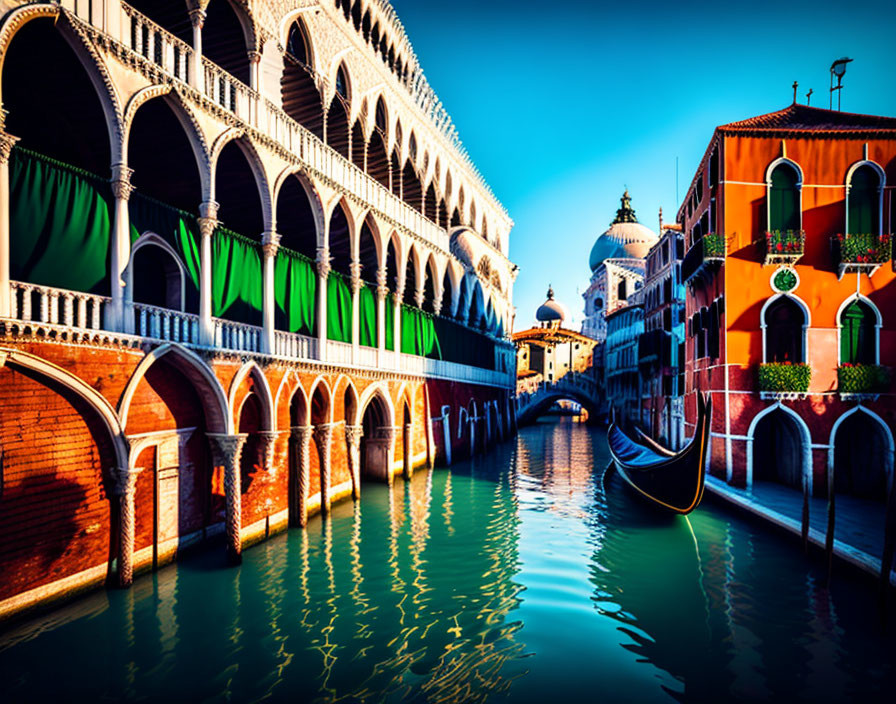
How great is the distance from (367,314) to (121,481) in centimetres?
582

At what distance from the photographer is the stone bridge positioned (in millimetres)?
28328

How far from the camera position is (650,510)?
981cm

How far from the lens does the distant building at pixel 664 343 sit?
1573 cm

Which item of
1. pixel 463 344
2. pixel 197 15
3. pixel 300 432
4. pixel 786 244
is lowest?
pixel 300 432

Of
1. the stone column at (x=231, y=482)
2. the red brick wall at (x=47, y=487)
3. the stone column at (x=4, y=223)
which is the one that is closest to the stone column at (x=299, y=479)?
the stone column at (x=231, y=482)

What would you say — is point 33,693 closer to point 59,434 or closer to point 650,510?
point 59,434

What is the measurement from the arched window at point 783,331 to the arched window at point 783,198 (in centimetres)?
136

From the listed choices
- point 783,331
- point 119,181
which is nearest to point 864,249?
point 783,331

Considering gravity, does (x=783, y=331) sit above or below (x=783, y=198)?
below

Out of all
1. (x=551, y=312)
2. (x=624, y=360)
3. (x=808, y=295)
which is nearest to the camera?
(x=808, y=295)

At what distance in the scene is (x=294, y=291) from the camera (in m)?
8.34

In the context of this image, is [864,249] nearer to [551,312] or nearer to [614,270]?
[614,270]

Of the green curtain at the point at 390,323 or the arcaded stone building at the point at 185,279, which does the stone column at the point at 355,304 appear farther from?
the green curtain at the point at 390,323

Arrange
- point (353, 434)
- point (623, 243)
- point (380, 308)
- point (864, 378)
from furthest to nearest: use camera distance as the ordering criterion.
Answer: point (623, 243) < point (380, 308) < point (353, 434) < point (864, 378)
